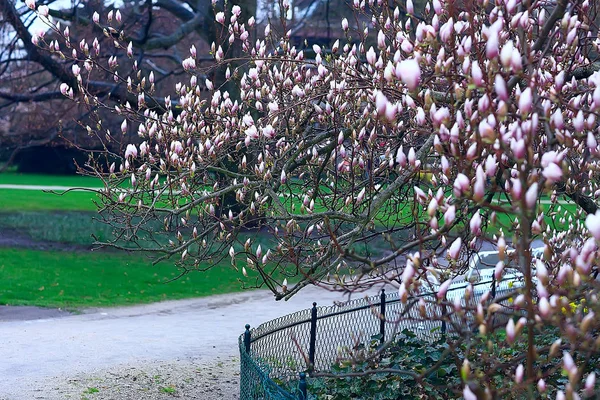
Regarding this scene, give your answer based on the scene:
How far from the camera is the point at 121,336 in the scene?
10.4 m

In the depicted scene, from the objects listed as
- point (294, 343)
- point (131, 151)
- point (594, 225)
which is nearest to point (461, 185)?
point (594, 225)

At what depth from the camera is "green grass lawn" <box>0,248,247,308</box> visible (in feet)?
44.1

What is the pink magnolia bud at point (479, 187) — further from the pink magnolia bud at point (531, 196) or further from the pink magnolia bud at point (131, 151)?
the pink magnolia bud at point (131, 151)

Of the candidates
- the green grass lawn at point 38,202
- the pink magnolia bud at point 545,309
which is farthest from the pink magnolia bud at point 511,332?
the green grass lawn at point 38,202

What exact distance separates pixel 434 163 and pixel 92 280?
1060 cm

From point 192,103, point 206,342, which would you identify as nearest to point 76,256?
point 206,342

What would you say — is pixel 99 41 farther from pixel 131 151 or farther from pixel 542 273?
pixel 542 273

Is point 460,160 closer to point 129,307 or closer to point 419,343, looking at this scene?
point 419,343

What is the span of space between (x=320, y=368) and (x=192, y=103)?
11.1ft

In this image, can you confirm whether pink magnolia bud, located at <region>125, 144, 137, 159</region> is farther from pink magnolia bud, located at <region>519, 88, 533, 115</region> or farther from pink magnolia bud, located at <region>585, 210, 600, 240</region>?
pink magnolia bud, located at <region>585, 210, 600, 240</region>

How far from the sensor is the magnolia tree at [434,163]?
9.90 feet

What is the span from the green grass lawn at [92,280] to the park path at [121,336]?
2.47 ft

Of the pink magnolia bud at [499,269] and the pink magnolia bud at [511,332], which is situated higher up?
the pink magnolia bud at [499,269]

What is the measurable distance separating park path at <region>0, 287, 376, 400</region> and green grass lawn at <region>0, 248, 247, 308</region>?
75cm
